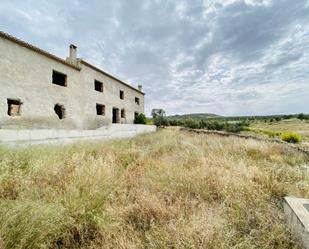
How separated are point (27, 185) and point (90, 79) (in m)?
13.7

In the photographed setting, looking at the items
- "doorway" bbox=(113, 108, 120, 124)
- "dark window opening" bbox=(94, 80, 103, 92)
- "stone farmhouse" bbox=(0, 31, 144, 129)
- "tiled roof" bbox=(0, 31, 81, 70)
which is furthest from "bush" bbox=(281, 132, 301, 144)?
"tiled roof" bbox=(0, 31, 81, 70)

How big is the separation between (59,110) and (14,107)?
10.7 ft

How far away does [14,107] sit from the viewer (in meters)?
9.94

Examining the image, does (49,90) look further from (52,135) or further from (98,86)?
(98,86)

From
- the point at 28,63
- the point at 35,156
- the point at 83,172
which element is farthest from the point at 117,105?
the point at 83,172

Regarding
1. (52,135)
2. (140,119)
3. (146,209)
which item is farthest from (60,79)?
(146,209)

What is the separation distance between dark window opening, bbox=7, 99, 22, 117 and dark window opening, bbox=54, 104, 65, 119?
8.80 feet

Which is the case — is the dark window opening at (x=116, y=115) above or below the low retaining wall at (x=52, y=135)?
above

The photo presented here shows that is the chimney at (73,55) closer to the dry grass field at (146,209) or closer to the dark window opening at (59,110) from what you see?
the dark window opening at (59,110)

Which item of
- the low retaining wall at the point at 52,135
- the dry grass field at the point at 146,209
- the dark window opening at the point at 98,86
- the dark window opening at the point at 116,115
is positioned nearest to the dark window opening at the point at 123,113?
the dark window opening at the point at 116,115

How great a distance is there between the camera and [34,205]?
218 centimetres

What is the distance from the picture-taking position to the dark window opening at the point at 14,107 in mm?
9791

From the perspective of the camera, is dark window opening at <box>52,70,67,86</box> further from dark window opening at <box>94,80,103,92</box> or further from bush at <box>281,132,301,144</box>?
bush at <box>281,132,301,144</box>

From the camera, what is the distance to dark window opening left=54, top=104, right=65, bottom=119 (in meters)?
12.8
